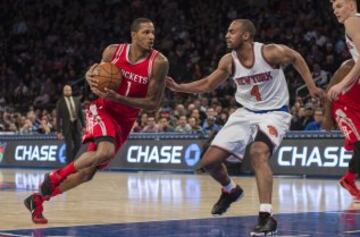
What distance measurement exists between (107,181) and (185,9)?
12479mm

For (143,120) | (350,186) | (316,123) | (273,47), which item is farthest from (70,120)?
(273,47)

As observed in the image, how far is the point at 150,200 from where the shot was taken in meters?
10.0

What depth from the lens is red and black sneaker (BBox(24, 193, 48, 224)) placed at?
293 inches

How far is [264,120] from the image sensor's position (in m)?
7.25

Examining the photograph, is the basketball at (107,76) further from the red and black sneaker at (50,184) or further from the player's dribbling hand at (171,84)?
the red and black sneaker at (50,184)

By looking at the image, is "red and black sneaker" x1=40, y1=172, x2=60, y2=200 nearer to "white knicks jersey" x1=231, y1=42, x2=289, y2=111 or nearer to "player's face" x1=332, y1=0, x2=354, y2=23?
"white knicks jersey" x1=231, y1=42, x2=289, y2=111

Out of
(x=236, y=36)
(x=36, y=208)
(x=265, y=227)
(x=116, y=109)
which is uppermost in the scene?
(x=236, y=36)

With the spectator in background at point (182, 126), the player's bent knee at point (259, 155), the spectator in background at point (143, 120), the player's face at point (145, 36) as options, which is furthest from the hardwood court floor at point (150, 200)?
the spectator in background at point (143, 120)

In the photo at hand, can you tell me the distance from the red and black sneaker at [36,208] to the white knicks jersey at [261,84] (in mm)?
2060

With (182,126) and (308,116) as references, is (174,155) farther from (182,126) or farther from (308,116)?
(308,116)

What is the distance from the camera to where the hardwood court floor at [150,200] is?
800cm

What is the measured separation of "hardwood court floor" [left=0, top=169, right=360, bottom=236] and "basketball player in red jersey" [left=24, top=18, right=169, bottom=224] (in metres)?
0.37

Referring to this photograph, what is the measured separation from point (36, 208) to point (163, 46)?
55.0 feet

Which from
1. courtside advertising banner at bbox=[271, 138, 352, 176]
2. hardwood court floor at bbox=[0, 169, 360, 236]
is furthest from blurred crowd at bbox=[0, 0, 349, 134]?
hardwood court floor at bbox=[0, 169, 360, 236]
